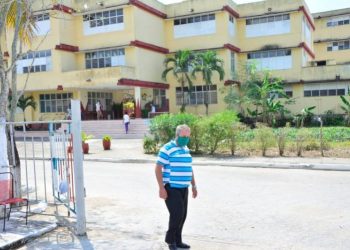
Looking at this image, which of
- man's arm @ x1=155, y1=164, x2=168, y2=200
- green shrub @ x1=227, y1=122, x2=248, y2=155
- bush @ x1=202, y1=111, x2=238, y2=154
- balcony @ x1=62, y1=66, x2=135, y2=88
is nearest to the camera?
man's arm @ x1=155, y1=164, x2=168, y2=200

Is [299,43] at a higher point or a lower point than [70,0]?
lower

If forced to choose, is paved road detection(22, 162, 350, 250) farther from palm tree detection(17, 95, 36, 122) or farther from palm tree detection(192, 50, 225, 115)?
palm tree detection(17, 95, 36, 122)

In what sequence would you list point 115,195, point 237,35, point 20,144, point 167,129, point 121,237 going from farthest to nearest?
1. point 237,35
2. point 20,144
3. point 167,129
4. point 115,195
5. point 121,237

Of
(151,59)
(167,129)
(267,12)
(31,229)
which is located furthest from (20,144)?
(267,12)

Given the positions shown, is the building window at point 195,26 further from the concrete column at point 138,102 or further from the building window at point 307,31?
the building window at point 307,31

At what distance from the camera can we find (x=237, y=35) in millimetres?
38500

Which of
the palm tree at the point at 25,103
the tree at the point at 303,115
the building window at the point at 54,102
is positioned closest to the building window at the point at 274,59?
the tree at the point at 303,115

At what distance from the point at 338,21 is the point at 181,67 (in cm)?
2112

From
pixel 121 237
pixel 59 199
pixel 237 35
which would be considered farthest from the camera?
pixel 237 35

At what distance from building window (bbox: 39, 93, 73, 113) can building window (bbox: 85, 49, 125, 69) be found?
3768mm

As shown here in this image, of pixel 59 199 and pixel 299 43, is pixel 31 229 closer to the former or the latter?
pixel 59 199

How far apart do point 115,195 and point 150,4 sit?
96.2ft

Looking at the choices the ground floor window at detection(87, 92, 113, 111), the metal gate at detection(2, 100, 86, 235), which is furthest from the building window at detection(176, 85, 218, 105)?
the metal gate at detection(2, 100, 86, 235)

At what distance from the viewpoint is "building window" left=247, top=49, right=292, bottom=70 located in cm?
3672
